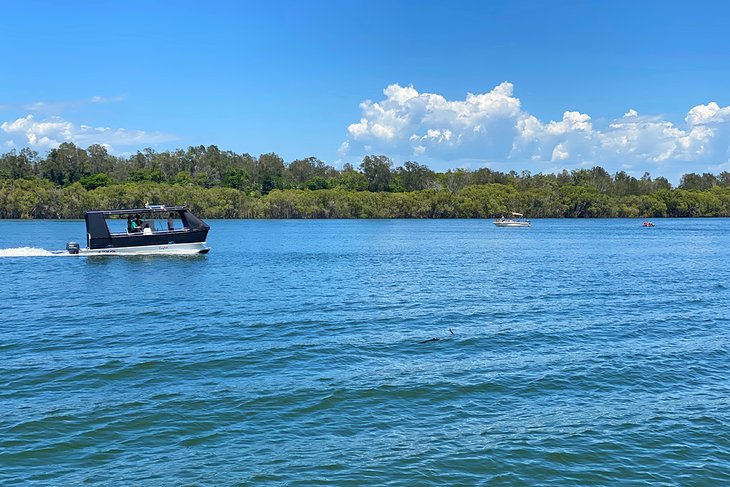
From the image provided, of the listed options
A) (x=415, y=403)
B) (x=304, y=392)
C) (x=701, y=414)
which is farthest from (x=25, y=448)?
(x=701, y=414)

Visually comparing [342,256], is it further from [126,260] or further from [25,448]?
[25,448]

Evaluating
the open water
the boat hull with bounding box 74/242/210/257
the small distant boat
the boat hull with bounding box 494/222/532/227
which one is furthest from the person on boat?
the boat hull with bounding box 494/222/532/227

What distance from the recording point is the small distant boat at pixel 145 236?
59.1 metres

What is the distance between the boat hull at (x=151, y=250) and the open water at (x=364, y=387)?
889 inches

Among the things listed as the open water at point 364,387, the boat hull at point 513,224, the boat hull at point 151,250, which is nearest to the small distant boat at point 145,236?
the boat hull at point 151,250

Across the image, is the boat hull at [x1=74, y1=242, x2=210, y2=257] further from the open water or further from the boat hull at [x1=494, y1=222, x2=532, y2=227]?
the boat hull at [x1=494, y1=222, x2=532, y2=227]

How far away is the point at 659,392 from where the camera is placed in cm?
1797

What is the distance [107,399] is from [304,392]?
5.03 meters

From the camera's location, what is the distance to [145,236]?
5975 centimetres

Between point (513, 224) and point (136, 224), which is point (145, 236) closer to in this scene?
point (136, 224)

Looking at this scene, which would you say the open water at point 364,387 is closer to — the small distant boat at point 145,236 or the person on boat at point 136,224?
the small distant boat at point 145,236

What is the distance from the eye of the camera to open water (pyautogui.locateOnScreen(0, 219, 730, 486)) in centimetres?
1325

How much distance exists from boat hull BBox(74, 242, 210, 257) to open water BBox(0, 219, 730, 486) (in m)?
22.6

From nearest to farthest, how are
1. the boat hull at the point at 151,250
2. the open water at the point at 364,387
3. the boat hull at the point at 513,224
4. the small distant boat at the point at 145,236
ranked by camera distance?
the open water at the point at 364,387 → the small distant boat at the point at 145,236 → the boat hull at the point at 151,250 → the boat hull at the point at 513,224
